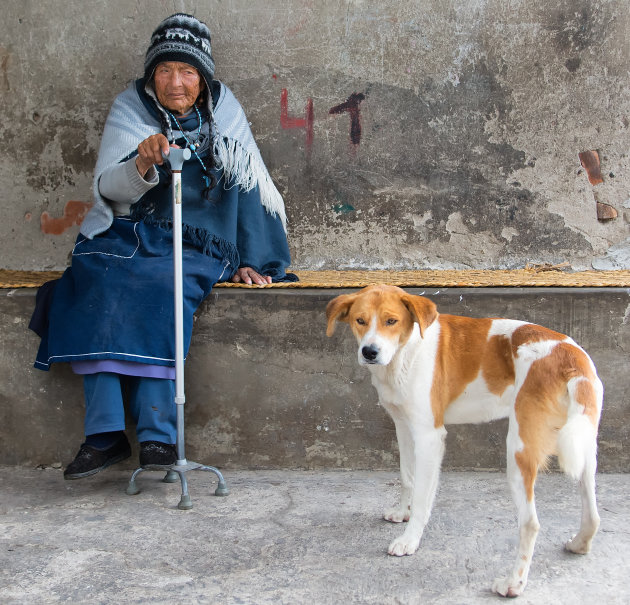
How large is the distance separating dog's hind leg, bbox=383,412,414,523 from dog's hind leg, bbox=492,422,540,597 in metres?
0.51

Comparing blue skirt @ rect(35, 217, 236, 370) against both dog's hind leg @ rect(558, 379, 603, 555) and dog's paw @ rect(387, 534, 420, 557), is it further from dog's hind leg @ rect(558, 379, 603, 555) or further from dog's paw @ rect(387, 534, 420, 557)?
dog's hind leg @ rect(558, 379, 603, 555)

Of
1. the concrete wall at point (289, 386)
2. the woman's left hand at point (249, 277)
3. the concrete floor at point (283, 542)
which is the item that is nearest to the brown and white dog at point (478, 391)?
the concrete floor at point (283, 542)

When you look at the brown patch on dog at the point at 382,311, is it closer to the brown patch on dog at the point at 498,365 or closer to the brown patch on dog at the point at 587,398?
the brown patch on dog at the point at 498,365

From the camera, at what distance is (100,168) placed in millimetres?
3402

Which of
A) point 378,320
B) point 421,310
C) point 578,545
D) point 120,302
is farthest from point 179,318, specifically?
point 578,545

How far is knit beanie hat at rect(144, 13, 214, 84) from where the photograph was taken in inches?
135

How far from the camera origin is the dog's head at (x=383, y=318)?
2326 millimetres

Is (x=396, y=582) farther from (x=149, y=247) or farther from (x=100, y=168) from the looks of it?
(x=100, y=168)

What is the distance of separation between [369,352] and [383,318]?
12 cm

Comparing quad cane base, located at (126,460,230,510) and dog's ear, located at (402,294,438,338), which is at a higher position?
dog's ear, located at (402,294,438,338)

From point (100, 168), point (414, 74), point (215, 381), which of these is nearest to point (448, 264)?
point (414, 74)

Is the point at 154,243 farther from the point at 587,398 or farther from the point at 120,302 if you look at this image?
the point at 587,398

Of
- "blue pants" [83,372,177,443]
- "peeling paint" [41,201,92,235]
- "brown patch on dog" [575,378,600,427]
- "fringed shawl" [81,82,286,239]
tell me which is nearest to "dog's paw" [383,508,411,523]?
"brown patch on dog" [575,378,600,427]

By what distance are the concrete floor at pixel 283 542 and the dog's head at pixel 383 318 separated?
676 millimetres
